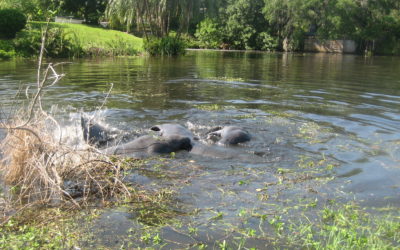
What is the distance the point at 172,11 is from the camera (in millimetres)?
37031

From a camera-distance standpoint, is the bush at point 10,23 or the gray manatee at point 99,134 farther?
the bush at point 10,23

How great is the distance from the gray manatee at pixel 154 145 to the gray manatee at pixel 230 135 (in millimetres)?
741

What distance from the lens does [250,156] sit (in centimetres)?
788

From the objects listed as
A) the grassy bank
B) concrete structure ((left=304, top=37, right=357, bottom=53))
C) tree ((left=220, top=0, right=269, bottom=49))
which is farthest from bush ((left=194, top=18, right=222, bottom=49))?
the grassy bank

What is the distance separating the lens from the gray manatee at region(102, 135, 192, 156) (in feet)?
26.3

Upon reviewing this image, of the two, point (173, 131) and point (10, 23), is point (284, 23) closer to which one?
point (10, 23)

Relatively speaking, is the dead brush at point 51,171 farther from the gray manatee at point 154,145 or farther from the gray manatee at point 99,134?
the gray manatee at point 99,134

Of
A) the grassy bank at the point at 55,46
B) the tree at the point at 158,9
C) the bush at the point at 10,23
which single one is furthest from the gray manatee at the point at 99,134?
the tree at the point at 158,9

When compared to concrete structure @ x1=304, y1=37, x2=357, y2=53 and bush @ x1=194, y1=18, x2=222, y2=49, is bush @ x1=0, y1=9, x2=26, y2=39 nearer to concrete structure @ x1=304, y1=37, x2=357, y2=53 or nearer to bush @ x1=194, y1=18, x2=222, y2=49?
bush @ x1=194, y1=18, x2=222, y2=49

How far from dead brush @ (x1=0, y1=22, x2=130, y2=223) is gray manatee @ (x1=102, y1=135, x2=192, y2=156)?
162 cm

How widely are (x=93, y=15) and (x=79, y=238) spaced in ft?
192

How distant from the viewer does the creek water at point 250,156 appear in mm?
5211

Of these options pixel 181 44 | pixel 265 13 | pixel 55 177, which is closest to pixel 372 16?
pixel 265 13

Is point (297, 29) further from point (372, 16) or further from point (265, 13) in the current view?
point (372, 16)
